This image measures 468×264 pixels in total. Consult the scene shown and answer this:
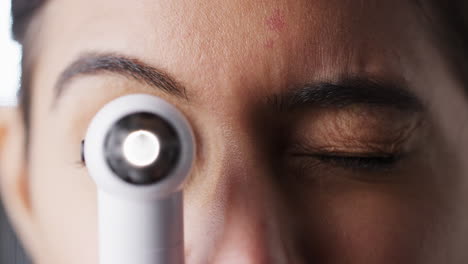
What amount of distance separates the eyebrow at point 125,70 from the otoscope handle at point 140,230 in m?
0.12

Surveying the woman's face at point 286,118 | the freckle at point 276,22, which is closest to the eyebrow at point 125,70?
the woman's face at point 286,118

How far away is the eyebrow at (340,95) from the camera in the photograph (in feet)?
1.48

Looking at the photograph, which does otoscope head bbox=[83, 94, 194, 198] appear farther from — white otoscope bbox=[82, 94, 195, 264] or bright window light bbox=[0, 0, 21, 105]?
bright window light bbox=[0, 0, 21, 105]

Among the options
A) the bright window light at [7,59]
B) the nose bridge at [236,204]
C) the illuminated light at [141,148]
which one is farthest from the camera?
the bright window light at [7,59]

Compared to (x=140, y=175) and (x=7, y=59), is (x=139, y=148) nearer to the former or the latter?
(x=140, y=175)

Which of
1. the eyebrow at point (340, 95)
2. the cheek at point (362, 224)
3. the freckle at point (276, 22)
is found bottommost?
the cheek at point (362, 224)

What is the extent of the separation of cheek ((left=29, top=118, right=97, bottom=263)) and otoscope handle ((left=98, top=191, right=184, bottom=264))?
0.47ft

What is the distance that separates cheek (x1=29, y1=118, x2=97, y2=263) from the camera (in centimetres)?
50

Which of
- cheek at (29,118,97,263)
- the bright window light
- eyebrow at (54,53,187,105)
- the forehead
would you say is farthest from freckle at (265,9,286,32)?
the bright window light

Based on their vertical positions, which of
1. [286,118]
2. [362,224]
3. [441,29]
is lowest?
[362,224]

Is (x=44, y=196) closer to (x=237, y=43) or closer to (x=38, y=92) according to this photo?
(x=38, y=92)

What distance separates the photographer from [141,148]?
33 centimetres

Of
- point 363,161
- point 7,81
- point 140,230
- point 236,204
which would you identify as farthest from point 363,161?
point 7,81

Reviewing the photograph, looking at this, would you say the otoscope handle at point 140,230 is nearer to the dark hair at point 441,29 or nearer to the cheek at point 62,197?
the cheek at point 62,197
